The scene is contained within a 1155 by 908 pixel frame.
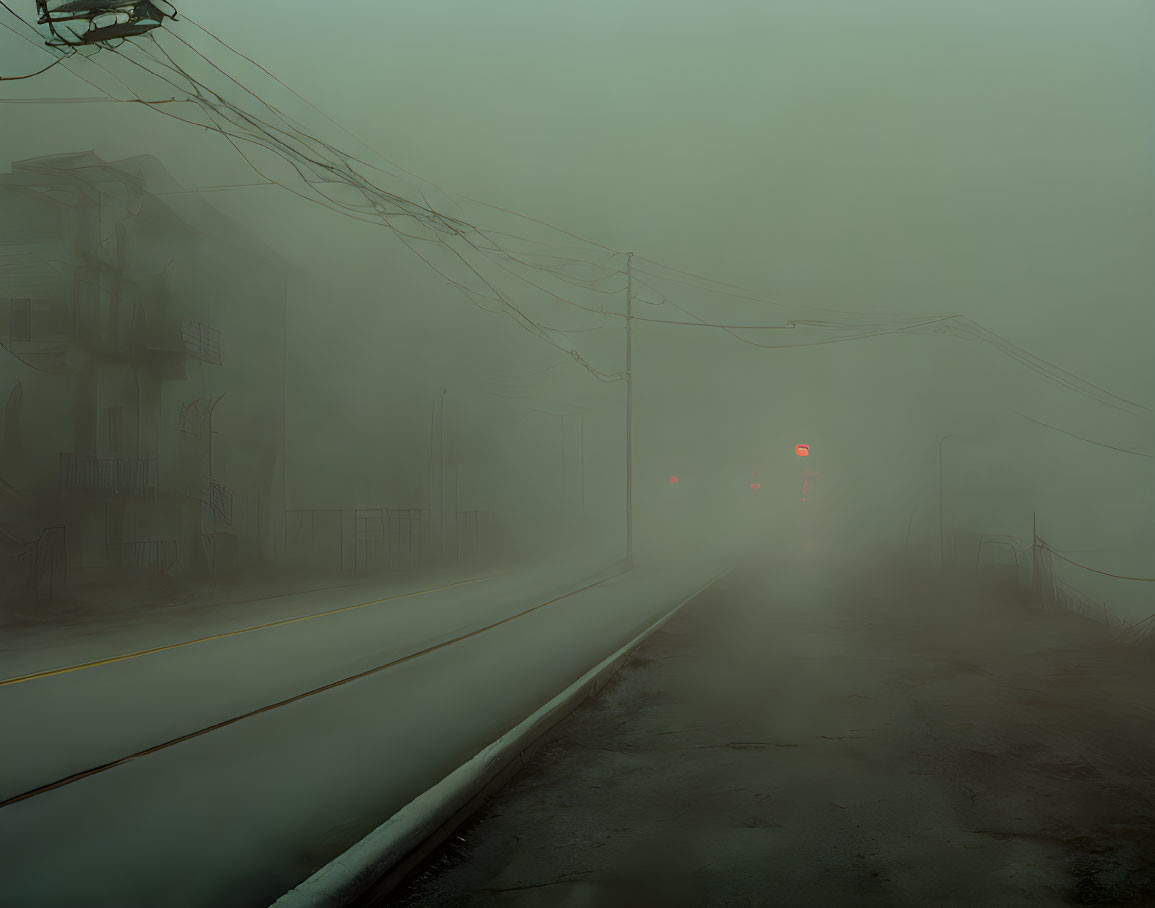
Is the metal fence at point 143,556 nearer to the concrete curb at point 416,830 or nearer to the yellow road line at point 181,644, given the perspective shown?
the yellow road line at point 181,644

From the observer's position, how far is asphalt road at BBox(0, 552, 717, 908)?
3.74 m

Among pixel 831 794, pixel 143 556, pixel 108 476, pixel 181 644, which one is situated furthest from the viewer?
pixel 143 556

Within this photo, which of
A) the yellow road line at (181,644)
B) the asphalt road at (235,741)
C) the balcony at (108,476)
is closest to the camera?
the asphalt road at (235,741)

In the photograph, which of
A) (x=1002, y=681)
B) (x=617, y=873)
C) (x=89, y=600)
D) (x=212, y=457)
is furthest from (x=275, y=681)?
(x=212, y=457)

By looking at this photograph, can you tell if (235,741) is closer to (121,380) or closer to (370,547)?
(121,380)

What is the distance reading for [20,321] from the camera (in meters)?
16.9

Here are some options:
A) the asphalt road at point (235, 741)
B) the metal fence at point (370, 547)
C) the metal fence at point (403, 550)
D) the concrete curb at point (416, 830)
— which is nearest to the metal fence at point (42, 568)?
the asphalt road at point (235, 741)

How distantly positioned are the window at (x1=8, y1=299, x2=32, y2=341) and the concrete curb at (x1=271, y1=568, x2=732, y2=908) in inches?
627

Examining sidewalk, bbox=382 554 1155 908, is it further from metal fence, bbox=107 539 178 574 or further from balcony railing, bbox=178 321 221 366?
balcony railing, bbox=178 321 221 366

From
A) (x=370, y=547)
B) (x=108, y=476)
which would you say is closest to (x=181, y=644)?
(x=108, y=476)

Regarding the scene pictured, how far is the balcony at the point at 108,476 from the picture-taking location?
55.8 ft

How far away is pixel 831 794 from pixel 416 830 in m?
2.40

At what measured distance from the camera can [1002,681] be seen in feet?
27.5

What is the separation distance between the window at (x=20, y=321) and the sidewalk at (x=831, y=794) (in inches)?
593
